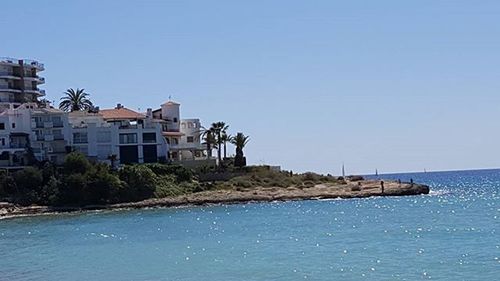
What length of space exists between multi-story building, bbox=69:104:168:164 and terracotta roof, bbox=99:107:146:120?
1554 mm

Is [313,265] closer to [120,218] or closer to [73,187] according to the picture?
[120,218]

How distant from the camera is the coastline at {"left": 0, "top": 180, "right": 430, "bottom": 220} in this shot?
8088 centimetres

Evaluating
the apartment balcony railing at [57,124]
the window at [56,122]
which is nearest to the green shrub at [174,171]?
the apartment balcony railing at [57,124]

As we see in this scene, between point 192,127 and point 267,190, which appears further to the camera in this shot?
point 192,127

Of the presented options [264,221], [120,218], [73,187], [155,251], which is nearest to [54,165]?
[73,187]

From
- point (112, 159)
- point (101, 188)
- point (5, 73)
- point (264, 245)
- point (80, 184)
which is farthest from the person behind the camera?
point (5, 73)

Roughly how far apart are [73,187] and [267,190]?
2213 cm

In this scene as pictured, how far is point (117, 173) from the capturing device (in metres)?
86.1

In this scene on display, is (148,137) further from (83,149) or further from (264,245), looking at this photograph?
(264,245)

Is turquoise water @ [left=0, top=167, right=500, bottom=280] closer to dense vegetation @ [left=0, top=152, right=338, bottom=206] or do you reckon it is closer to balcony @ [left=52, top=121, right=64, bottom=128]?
dense vegetation @ [left=0, top=152, right=338, bottom=206]

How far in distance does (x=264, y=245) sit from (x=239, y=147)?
60175 millimetres

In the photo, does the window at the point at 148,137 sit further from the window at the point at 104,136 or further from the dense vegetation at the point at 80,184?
the dense vegetation at the point at 80,184

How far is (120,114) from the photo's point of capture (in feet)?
331

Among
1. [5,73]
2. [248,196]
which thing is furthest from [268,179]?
[5,73]
